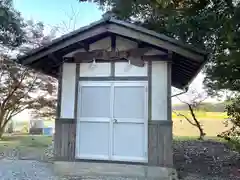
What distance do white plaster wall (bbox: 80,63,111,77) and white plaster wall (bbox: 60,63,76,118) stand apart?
0.24m

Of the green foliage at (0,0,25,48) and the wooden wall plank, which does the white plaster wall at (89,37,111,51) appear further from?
the green foliage at (0,0,25,48)

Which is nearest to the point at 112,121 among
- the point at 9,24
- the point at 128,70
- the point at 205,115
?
the point at 128,70

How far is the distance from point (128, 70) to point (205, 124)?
11580 millimetres

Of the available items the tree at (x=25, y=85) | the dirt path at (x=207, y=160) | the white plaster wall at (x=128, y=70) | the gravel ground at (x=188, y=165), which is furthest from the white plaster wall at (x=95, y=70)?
the tree at (x=25, y=85)

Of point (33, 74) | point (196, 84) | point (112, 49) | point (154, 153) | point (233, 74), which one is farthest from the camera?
point (196, 84)

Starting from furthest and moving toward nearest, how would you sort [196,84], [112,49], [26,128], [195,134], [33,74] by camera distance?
[26,128], [195,134], [196,84], [33,74], [112,49]

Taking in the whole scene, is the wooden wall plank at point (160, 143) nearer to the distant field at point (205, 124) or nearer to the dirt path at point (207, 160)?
the dirt path at point (207, 160)

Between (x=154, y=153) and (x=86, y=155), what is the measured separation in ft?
5.05

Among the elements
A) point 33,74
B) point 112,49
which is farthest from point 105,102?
point 33,74

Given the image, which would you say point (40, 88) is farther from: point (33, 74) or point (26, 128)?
point (26, 128)

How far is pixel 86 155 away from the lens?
6.63 metres

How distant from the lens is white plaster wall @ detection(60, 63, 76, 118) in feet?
22.2

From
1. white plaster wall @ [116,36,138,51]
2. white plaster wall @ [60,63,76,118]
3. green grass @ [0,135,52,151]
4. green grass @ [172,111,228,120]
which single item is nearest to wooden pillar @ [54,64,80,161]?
white plaster wall @ [60,63,76,118]

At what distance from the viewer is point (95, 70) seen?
680 cm
